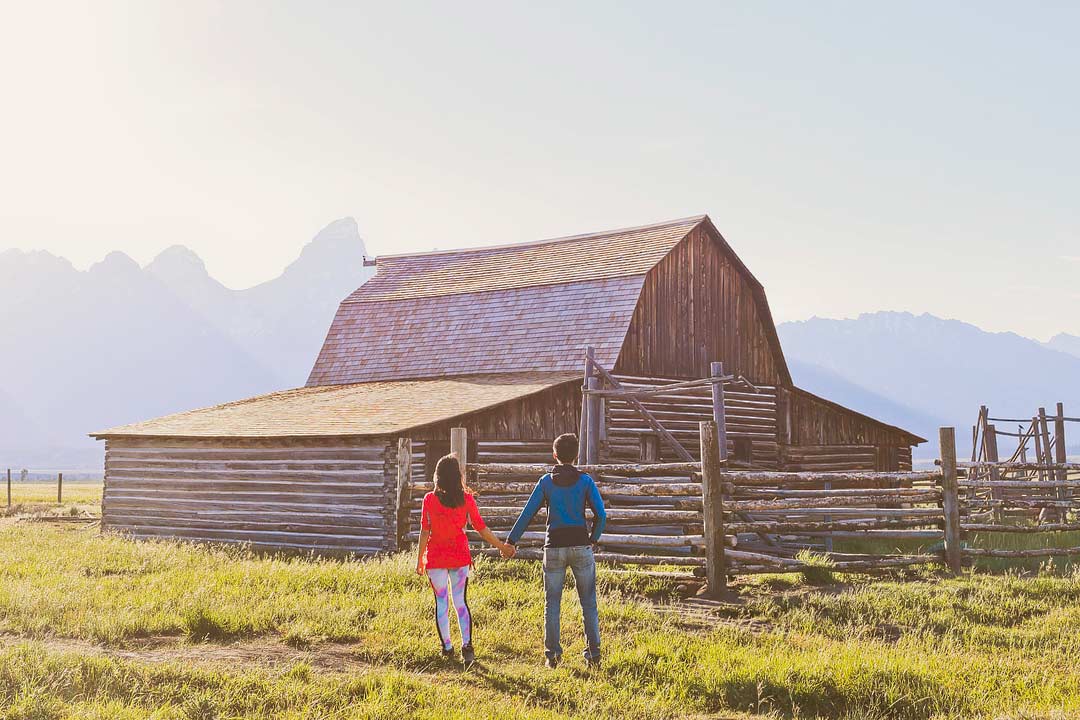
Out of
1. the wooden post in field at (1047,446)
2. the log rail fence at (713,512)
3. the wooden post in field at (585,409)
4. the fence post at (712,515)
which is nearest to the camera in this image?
the fence post at (712,515)

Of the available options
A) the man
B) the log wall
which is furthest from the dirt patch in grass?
the log wall

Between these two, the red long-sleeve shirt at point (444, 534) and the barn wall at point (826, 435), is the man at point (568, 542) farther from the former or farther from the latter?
the barn wall at point (826, 435)

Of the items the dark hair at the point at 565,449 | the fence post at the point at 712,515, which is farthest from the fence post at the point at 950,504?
the dark hair at the point at 565,449

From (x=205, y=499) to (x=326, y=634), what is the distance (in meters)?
12.9

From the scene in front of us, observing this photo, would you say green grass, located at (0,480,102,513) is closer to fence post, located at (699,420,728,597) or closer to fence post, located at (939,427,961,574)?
fence post, located at (699,420,728,597)

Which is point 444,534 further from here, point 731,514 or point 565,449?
point 731,514

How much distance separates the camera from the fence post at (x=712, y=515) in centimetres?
1211

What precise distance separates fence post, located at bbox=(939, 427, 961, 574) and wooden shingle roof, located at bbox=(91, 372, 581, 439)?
25.7 ft

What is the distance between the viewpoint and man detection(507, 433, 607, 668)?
8.70 m

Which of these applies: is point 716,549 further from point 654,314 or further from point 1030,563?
point 654,314

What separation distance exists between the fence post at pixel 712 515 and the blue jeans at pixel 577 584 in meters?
3.68

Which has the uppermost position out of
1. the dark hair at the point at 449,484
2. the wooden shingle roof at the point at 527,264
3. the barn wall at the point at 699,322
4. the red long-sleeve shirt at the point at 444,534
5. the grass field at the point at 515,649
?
the wooden shingle roof at the point at 527,264

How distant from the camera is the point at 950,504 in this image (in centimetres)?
1486

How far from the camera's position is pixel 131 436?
22094 mm
